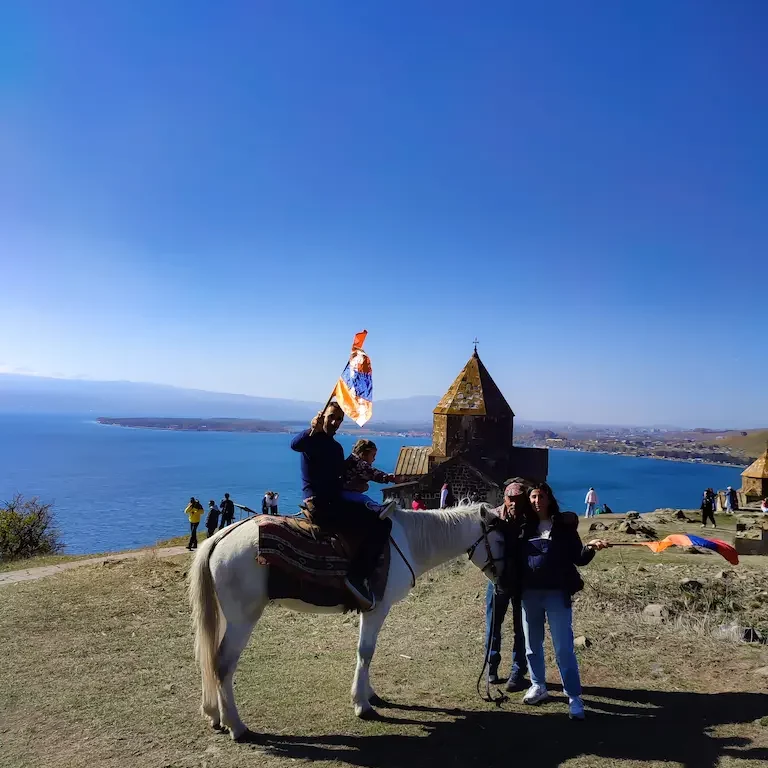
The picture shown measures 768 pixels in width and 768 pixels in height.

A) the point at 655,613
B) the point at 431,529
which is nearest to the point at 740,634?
the point at 655,613

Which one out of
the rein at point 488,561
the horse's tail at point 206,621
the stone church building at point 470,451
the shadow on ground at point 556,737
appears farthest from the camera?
the stone church building at point 470,451

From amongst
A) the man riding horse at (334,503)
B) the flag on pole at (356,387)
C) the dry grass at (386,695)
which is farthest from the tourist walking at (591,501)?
the flag on pole at (356,387)

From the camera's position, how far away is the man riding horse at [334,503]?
15.9 feet

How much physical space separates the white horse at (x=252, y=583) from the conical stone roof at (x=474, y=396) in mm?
21738

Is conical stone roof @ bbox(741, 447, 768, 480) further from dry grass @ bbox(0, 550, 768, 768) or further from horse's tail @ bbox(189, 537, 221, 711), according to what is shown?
horse's tail @ bbox(189, 537, 221, 711)

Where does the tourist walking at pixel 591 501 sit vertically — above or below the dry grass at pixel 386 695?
below

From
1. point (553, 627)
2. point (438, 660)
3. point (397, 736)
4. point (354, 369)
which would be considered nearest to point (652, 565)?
point (438, 660)

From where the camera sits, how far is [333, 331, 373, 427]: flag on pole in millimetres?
4969

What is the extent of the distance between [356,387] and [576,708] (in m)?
3.29

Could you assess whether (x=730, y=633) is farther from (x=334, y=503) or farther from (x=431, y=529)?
(x=334, y=503)

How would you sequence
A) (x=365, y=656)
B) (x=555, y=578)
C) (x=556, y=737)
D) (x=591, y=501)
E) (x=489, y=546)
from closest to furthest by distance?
(x=556, y=737)
(x=555, y=578)
(x=365, y=656)
(x=489, y=546)
(x=591, y=501)

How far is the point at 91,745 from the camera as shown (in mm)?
4582

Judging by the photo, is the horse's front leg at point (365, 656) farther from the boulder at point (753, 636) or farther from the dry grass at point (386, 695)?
the boulder at point (753, 636)

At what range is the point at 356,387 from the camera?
16.7 ft
